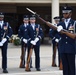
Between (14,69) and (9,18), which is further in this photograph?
(9,18)

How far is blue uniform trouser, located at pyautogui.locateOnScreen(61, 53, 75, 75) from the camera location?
695 cm

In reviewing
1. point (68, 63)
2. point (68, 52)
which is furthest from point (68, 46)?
point (68, 63)

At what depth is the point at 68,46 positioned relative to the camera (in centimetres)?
696

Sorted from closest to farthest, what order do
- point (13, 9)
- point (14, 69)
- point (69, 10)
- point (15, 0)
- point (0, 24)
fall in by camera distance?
1. point (69, 10)
2. point (0, 24)
3. point (14, 69)
4. point (15, 0)
5. point (13, 9)

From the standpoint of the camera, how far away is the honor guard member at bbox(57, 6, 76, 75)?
6.93 meters

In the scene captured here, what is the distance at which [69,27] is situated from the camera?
7.00m

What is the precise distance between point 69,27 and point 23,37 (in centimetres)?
430

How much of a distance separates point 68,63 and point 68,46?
391 mm

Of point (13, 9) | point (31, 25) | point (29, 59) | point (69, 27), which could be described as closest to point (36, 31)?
point (31, 25)

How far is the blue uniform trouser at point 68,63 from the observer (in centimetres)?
695

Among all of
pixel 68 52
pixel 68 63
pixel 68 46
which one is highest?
pixel 68 46

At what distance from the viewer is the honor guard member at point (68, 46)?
6930 mm

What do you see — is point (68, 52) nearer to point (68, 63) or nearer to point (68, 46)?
point (68, 46)

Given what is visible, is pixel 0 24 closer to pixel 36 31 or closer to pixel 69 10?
pixel 36 31
